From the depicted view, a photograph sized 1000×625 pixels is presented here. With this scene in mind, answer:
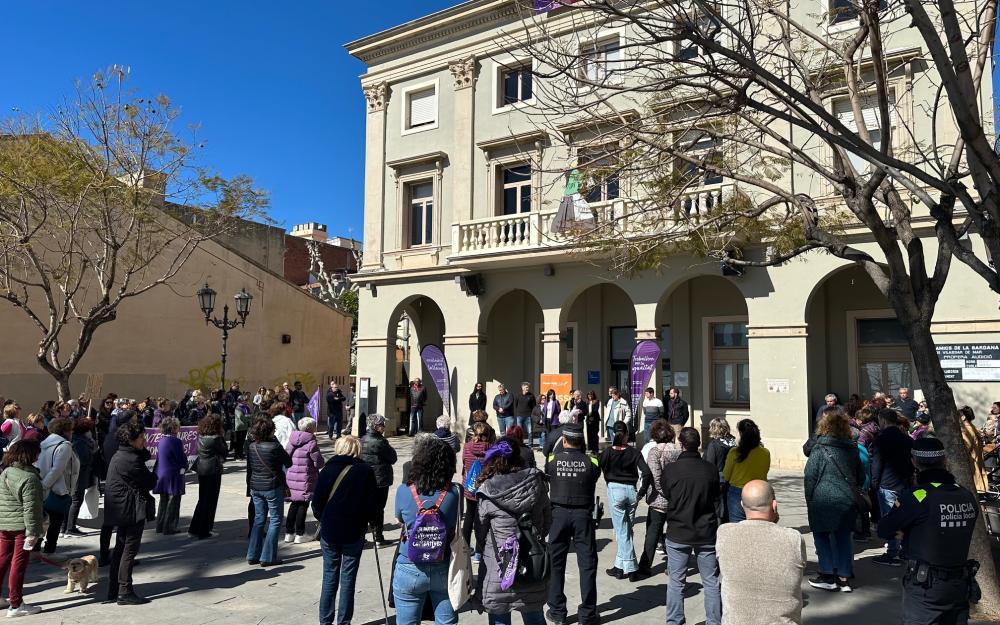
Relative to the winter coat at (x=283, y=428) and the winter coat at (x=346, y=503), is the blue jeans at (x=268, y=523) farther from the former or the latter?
the winter coat at (x=346, y=503)

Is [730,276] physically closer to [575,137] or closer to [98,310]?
[575,137]

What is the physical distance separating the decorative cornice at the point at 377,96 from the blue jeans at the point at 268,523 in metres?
17.3

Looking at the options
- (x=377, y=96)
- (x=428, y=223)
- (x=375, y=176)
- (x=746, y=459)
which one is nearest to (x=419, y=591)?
(x=746, y=459)

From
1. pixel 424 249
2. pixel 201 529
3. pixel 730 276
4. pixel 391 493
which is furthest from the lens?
pixel 424 249

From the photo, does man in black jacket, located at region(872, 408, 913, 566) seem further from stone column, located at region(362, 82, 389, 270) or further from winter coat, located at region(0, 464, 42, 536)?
stone column, located at region(362, 82, 389, 270)

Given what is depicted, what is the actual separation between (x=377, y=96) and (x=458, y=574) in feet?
68.3

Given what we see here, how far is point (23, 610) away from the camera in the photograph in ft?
22.1

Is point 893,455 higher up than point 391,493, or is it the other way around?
point 893,455

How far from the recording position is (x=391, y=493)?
12828 mm

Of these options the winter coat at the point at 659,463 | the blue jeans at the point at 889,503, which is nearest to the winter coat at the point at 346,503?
the winter coat at the point at 659,463

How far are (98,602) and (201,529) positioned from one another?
2815 mm

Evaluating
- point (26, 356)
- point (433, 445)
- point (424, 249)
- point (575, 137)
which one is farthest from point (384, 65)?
point (433, 445)

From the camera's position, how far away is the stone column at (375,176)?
23.0 meters

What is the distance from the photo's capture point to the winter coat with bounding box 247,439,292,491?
320 inches
